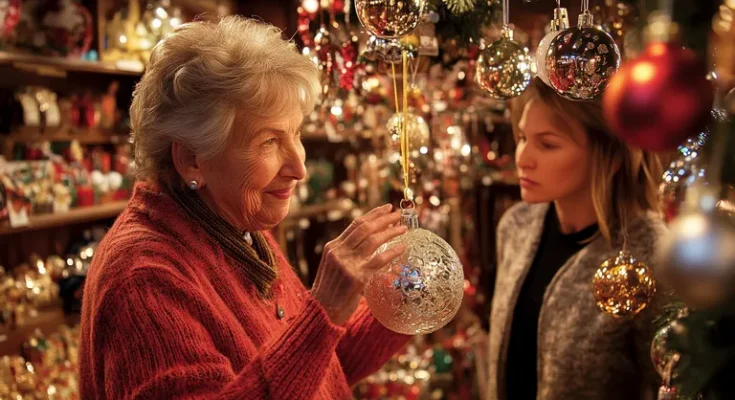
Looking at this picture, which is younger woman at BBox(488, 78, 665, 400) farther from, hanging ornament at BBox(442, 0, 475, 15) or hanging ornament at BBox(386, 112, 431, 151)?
hanging ornament at BBox(442, 0, 475, 15)

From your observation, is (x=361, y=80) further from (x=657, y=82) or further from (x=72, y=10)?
(x=72, y=10)

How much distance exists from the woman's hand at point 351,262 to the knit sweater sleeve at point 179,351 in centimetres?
3

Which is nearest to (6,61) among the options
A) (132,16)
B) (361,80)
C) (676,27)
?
(132,16)

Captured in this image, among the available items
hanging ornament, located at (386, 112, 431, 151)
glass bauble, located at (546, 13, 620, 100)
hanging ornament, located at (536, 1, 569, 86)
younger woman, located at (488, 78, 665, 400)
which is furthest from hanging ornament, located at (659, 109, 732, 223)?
younger woman, located at (488, 78, 665, 400)

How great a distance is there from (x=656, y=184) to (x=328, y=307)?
0.98m

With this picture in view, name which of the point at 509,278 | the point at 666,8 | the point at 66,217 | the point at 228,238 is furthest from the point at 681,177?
the point at 66,217

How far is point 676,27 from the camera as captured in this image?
0.55 meters

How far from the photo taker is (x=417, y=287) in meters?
1.07

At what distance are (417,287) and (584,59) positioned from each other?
0.39 metres

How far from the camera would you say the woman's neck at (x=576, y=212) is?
1.83 meters

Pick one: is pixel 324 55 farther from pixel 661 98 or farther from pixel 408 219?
pixel 661 98

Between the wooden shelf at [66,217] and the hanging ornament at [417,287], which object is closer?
the hanging ornament at [417,287]

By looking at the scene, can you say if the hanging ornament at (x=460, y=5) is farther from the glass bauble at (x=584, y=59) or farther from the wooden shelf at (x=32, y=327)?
the wooden shelf at (x=32, y=327)

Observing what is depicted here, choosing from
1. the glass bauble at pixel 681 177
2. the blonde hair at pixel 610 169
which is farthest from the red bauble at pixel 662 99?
the blonde hair at pixel 610 169
